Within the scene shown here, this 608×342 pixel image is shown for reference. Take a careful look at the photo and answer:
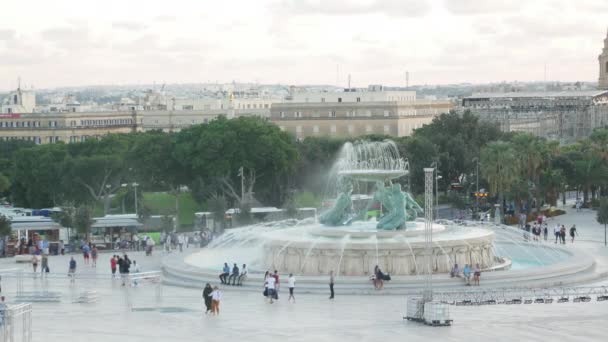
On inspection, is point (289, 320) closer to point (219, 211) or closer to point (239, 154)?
point (219, 211)

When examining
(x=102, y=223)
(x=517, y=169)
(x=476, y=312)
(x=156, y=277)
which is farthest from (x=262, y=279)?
(x=517, y=169)

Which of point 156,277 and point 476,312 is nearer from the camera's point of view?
point 476,312

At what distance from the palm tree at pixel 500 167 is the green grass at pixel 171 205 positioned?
14.7 m

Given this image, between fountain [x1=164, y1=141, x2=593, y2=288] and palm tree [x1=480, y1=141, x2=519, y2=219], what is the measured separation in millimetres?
18551

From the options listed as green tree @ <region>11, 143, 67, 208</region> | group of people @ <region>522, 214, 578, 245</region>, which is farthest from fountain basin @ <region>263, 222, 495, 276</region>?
green tree @ <region>11, 143, 67, 208</region>

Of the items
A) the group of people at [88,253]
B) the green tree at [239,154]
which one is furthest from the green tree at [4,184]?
the group of people at [88,253]

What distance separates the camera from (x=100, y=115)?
13412 cm

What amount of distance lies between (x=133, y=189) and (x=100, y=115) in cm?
6196

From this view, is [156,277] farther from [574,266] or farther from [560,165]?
[560,165]

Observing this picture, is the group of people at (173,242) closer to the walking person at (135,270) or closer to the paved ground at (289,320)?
the walking person at (135,270)

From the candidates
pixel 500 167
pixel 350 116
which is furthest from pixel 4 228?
pixel 350 116

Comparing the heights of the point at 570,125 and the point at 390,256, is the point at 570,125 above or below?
above

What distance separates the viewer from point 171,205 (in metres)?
79.8

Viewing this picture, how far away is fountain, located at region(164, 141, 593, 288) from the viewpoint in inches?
1499
